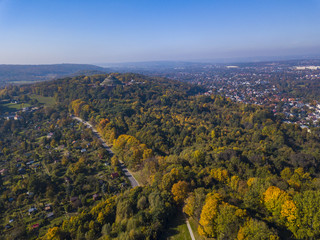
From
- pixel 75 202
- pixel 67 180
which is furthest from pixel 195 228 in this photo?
pixel 67 180

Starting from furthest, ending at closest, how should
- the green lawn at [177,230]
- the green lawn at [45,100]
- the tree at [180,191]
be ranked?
1. the green lawn at [45,100]
2. the tree at [180,191]
3. the green lawn at [177,230]

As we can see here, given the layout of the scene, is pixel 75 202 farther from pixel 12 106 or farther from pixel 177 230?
pixel 12 106

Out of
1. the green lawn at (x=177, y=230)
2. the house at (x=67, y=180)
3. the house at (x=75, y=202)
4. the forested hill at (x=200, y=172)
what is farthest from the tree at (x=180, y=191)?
the house at (x=67, y=180)

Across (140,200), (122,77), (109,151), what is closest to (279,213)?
(140,200)

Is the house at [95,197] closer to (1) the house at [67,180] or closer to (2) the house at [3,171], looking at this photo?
(1) the house at [67,180]

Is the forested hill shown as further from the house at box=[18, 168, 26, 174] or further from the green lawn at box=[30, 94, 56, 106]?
the house at box=[18, 168, 26, 174]

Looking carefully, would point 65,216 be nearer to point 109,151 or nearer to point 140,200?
point 140,200

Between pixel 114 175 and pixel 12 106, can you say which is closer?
pixel 114 175
